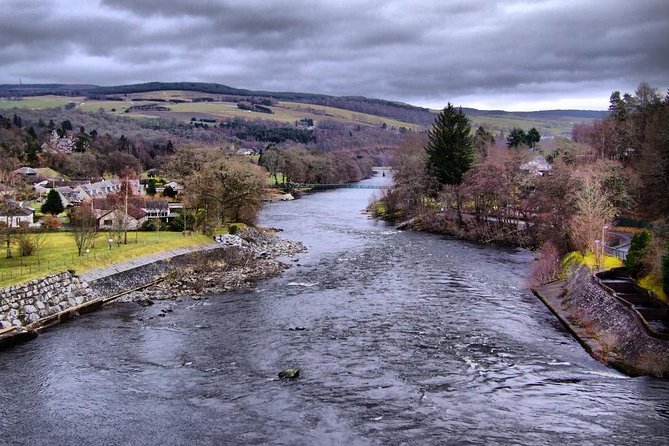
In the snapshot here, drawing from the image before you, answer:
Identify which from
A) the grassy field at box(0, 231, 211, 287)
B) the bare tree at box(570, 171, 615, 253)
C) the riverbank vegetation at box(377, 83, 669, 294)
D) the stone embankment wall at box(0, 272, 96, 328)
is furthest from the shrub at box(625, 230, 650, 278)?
the grassy field at box(0, 231, 211, 287)

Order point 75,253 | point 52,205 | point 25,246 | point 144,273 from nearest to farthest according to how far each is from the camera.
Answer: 1. point 25,246
2. point 75,253
3. point 144,273
4. point 52,205

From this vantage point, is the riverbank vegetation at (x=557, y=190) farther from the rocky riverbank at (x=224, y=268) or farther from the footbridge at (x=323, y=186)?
the footbridge at (x=323, y=186)

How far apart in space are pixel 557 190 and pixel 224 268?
1132 inches

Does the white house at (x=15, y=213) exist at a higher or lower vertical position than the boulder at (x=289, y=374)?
higher

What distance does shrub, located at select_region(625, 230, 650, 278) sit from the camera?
32781 millimetres

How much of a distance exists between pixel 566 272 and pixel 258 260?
24668mm

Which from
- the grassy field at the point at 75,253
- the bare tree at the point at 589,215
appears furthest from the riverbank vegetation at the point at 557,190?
the grassy field at the point at 75,253

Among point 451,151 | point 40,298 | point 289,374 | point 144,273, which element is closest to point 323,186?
point 451,151

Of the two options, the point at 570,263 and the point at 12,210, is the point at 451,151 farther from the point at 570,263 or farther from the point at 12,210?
the point at 12,210

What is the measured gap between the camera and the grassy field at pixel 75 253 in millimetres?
34656

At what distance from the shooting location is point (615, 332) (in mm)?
26875

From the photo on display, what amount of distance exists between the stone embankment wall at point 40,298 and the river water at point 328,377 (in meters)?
1.75

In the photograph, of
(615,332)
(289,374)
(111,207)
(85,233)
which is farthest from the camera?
(111,207)

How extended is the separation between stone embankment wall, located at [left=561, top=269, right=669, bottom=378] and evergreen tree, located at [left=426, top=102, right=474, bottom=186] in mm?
39660
